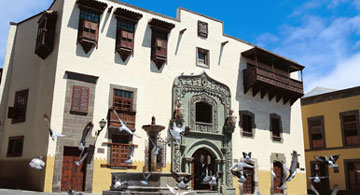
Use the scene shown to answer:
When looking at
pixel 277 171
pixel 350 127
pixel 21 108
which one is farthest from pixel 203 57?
pixel 350 127

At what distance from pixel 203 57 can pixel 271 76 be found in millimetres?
5165

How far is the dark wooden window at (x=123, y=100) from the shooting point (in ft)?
57.0

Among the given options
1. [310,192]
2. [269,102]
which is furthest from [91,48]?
[310,192]

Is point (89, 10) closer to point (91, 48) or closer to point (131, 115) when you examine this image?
point (91, 48)

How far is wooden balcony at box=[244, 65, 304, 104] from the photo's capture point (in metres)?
22.6

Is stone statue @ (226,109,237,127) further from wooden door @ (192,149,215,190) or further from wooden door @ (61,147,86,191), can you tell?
wooden door @ (61,147,86,191)

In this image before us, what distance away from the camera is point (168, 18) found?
2036cm

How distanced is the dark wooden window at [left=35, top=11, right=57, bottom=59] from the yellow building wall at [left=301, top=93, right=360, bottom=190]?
21.8 metres

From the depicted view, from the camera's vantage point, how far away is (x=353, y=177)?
26.1 meters

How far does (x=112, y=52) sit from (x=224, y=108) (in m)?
7.98

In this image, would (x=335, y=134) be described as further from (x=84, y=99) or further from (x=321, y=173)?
(x=84, y=99)

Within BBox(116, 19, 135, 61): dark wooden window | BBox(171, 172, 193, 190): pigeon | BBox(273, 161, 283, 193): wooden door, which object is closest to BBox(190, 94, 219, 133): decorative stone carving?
BBox(116, 19, 135, 61): dark wooden window

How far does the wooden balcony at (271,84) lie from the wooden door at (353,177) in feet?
22.5

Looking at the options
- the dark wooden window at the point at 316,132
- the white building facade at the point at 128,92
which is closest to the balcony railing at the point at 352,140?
the dark wooden window at the point at 316,132
